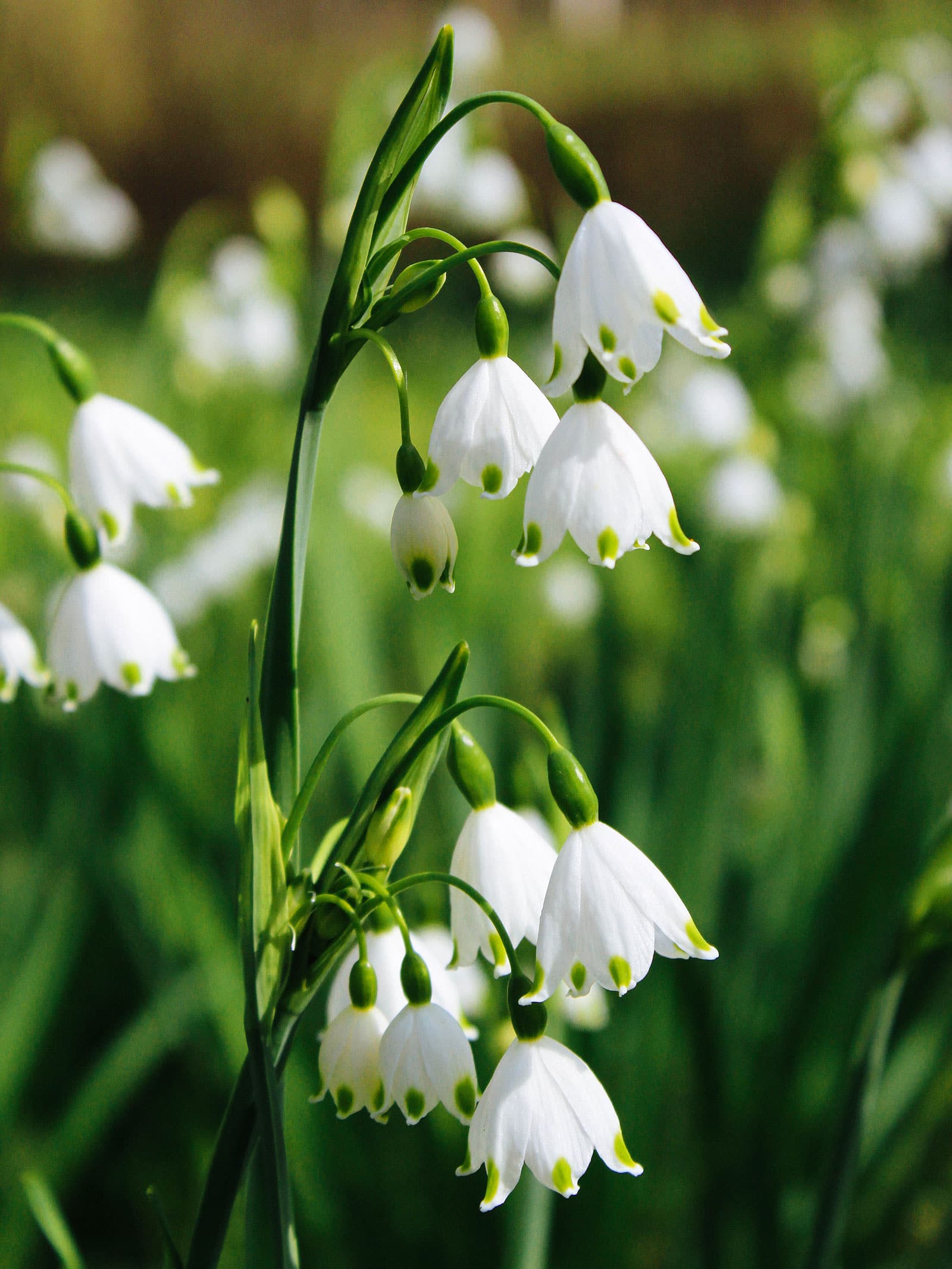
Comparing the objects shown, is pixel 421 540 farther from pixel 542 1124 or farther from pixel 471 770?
pixel 542 1124

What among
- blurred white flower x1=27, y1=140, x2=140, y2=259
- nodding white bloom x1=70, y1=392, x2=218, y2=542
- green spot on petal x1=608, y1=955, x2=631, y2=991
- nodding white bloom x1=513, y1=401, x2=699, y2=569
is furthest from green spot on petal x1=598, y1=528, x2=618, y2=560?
blurred white flower x1=27, y1=140, x2=140, y2=259

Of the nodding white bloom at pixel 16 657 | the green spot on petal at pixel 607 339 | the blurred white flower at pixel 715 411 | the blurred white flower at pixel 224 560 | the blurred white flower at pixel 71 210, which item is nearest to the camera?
the green spot on petal at pixel 607 339

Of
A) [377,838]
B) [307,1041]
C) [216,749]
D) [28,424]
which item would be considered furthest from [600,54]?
[377,838]

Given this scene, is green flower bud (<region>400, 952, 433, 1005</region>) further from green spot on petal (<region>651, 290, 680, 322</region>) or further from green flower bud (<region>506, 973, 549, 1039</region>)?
green spot on petal (<region>651, 290, 680, 322</region>)

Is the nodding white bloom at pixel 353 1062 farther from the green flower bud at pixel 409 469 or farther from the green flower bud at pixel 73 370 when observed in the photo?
the green flower bud at pixel 73 370

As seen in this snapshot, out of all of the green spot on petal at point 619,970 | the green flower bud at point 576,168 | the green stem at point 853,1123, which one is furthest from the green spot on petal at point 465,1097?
the green flower bud at point 576,168

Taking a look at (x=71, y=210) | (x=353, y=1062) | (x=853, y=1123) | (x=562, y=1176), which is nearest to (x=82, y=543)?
(x=353, y=1062)

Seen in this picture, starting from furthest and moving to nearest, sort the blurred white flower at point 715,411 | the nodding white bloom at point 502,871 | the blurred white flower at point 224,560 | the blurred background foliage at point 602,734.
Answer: the blurred white flower at point 715,411 → the blurred white flower at point 224,560 → the blurred background foliage at point 602,734 → the nodding white bloom at point 502,871

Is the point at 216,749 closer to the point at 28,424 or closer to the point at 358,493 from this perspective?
the point at 358,493

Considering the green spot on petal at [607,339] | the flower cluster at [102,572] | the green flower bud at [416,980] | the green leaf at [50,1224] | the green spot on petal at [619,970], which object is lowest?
the green leaf at [50,1224]
